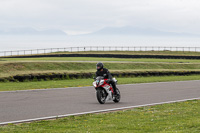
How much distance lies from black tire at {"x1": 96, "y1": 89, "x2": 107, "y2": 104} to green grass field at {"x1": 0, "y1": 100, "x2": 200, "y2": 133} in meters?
2.15

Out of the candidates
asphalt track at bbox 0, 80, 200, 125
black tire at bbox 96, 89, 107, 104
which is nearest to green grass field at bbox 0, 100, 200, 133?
asphalt track at bbox 0, 80, 200, 125

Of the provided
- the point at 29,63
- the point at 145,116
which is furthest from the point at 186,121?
the point at 29,63

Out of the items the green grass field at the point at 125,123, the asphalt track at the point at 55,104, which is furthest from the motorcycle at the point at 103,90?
the green grass field at the point at 125,123

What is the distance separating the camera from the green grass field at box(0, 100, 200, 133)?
327 inches

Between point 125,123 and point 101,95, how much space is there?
465 cm

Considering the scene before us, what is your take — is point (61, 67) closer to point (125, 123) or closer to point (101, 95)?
point (101, 95)

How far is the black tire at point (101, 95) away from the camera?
1366 cm

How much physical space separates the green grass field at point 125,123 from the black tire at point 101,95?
2.15 meters

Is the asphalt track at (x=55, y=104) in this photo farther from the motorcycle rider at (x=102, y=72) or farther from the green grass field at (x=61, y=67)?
the green grass field at (x=61, y=67)

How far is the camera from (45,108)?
12281mm

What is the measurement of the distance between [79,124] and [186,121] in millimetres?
2506

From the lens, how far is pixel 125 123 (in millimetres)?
9211

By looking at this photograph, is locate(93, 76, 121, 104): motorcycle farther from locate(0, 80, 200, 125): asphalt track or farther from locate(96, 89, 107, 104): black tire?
locate(0, 80, 200, 125): asphalt track

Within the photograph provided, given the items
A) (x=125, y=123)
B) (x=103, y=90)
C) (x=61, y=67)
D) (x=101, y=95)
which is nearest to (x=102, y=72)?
(x=103, y=90)
